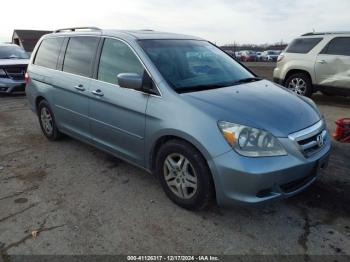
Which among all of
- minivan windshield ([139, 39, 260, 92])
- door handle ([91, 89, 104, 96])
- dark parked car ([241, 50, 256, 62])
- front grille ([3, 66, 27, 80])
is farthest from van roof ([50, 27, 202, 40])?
dark parked car ([241, 50, 256, 62])

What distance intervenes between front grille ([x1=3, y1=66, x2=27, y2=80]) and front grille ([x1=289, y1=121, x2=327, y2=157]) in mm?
9796

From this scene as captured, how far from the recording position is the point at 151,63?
3.74m

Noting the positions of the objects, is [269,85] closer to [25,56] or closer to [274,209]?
[274,209]

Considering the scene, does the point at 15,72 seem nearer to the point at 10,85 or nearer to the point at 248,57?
the point at 10,85

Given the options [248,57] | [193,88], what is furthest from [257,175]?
[248,57]

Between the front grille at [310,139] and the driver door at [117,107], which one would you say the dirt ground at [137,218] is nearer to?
the driver door at [117,107]

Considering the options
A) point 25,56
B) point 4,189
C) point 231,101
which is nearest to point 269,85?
point 231,101

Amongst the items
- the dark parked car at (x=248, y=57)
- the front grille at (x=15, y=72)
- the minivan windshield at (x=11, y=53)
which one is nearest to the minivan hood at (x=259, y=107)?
the front grille at (x=15, y=72)

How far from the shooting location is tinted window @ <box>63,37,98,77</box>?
180 inches

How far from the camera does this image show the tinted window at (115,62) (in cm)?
393

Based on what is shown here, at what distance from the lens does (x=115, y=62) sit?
164 inches

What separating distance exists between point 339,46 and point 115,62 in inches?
261

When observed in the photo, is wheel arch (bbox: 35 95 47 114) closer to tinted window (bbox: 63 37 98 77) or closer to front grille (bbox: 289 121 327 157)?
tinted window (bbox: 63 37 98 77)

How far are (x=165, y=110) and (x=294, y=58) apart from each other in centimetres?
701
